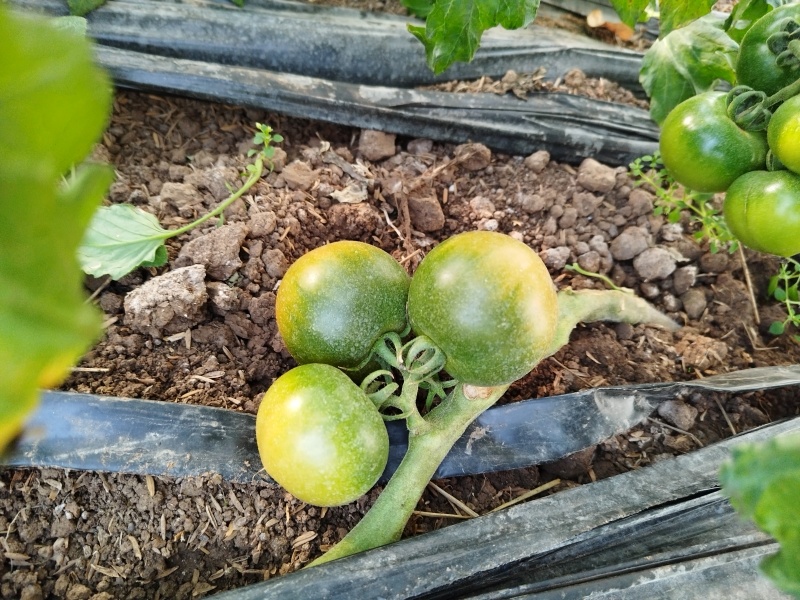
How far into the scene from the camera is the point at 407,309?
1.57 metres

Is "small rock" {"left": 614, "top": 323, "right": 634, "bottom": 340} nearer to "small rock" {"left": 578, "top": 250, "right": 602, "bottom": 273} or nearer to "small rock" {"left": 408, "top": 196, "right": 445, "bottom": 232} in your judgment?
"small rock" {"left": 578, "top": 250, "right": 602, "bottom": 273}

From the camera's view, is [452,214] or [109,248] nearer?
[109,248]

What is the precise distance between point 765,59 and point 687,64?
488 mm

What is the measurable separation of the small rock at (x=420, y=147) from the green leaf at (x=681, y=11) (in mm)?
980

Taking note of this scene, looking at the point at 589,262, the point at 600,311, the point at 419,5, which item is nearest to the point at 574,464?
the point at 600,311

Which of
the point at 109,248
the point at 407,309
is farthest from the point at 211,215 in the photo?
the point at 407,309

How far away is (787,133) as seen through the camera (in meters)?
1.65

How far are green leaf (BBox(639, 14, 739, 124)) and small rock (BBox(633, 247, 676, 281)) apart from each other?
573mm

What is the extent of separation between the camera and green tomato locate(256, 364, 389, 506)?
1349mm

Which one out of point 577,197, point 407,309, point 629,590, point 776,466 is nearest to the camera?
point 776,466

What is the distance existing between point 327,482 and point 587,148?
191 centimetres

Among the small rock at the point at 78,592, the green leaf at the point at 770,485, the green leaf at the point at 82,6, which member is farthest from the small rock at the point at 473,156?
the small rock at the point at 78,592

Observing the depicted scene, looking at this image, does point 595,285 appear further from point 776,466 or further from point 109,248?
point 109,248

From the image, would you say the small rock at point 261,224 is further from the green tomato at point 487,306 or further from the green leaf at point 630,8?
the green leaf at point 630,8
